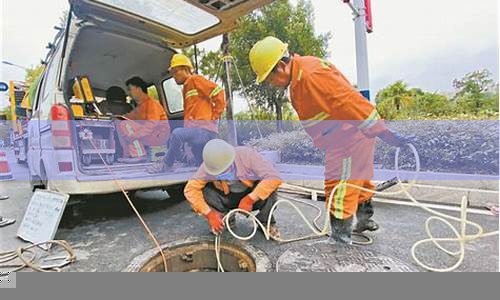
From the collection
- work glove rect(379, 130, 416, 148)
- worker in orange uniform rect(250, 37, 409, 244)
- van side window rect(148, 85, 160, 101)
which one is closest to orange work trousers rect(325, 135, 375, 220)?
worker in orange uniform rect(250, 37, 409, 244)

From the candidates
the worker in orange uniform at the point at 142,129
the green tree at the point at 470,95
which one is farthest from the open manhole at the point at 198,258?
the green tree at the point at 470,95

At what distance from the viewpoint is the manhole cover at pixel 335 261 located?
1.61 meters

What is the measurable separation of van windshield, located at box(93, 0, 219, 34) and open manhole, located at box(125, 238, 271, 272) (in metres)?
2.20

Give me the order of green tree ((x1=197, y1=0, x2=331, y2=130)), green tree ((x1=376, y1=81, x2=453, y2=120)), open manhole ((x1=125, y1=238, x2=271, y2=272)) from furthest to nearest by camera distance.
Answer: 1. green tree ((x1=197, y1=0, x2=331, y2=130))
2. green tree ((x1=376, y1=81, x2=453, y2=120))
3. open manhole ((x1=125, y1=238, x2=271, y2=272))

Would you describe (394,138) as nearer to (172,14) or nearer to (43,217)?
(172,14)

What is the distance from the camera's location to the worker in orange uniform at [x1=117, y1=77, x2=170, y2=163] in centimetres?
345

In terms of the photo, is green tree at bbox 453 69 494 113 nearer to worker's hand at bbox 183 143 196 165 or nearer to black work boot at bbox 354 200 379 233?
black work boot at bbox 354 200 379 233

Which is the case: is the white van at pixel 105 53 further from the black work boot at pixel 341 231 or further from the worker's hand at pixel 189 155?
the black work boot at pixel 341 231

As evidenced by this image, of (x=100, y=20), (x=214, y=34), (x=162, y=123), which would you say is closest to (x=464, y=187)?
(x=214, y=34)

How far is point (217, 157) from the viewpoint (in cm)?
206

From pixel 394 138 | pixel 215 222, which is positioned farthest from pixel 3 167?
pixel 394 138

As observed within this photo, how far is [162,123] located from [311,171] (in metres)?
2.18

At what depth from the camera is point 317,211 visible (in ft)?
9.39
